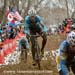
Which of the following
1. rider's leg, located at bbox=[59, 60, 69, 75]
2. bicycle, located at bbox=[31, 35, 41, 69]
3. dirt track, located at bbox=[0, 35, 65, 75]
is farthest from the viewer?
bicycle, located at bbox=[31, 35, 41, 69]

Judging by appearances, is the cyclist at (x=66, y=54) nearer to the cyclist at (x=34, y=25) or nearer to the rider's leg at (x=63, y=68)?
the rider's leg at (x=63, y=68)

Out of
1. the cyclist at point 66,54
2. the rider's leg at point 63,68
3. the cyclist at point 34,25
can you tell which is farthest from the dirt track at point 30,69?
the rider's leg at point 63,68

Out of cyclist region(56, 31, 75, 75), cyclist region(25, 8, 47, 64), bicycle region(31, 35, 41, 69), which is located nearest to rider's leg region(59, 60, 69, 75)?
cyclist region(56, 31, 75, 75)

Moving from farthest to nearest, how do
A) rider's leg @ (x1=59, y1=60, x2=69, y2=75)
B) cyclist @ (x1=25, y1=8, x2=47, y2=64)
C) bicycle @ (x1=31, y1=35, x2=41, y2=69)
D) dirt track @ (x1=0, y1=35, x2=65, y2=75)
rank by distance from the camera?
bicycle @ (x1=31, y1=35, x2=41, y2=69)
cyclist @ (x1=25, y1=8, x2=47, y2=64)
dirt track @ (x1=0, y1=35, x2=65, y2=75)
rider's leg @ (x1=59, y1=60, x2=69, y2=75)

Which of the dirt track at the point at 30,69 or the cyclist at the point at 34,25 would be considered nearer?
the dirt track at the point at 30,69

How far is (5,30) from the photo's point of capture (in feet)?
89.9

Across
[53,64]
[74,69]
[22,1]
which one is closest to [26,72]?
[53,64]

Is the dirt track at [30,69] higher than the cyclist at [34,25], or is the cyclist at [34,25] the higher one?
the cyclist at [34,25]

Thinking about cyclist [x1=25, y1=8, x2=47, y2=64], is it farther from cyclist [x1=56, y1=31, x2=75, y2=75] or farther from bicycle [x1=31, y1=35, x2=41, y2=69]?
cyclist [x1=56, y1=31, x2=75, y2=75]

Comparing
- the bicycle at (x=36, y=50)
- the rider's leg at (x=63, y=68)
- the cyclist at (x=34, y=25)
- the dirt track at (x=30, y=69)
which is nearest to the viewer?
the rider's leg at (x=63, y=68)

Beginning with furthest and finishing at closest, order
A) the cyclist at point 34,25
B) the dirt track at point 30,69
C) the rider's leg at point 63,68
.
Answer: the cyclist at point 34,25 → the dirt track at point 30,69 → the rider's leg at point 63,68

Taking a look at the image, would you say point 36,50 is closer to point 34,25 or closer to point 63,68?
point 34,25

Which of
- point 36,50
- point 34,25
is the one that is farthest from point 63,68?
point 36,50

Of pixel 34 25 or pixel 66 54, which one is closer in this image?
pixel 66 54
